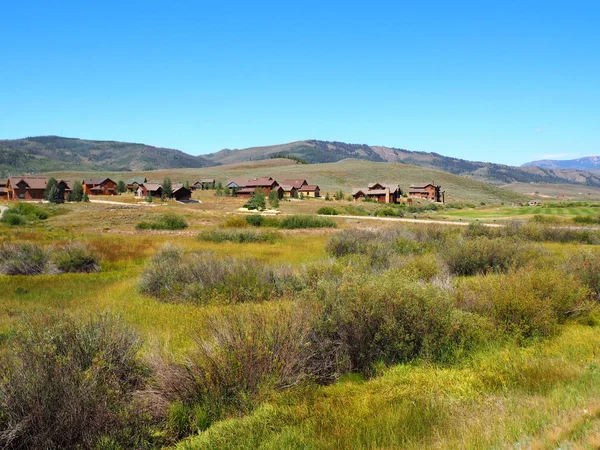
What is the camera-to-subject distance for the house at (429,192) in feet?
354

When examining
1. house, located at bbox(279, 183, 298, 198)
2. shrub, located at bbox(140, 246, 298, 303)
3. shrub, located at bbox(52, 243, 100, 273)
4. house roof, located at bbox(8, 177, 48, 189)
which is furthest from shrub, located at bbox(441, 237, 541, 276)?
house roof, located at bbox(8, 177, 48, 189)

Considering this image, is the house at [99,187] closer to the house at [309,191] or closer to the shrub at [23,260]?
the house at [309,191]

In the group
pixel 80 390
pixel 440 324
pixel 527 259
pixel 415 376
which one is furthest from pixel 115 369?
pixel 527 259

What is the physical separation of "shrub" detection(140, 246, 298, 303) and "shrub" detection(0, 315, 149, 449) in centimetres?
565

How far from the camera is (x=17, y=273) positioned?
1705cm

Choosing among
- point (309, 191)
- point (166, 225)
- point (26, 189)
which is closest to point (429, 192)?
point (309, 191)

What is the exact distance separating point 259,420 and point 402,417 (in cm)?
176

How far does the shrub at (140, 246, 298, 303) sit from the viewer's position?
38.7 ft

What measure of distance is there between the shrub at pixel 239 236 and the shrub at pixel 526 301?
1923 cm

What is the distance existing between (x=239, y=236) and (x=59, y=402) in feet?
79.1

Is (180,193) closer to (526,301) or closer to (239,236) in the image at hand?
(239,236)

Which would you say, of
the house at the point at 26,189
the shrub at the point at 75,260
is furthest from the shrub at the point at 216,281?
the house at the point at 26,189

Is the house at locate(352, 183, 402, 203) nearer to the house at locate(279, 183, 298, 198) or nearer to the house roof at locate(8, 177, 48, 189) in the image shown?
the house at locate(279, 183, 298, 198)

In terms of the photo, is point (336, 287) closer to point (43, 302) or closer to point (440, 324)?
point (440, 324)
